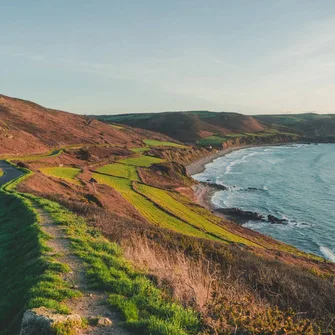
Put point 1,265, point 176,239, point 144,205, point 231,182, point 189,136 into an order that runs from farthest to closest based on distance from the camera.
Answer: point 189,136 < point 231,182 < point 144,205 < point 176,239 < point 1,265

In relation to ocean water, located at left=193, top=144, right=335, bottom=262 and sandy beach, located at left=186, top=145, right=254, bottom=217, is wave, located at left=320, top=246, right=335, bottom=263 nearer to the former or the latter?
ocean water, located at left=193, top=144, right=335, bottom=262

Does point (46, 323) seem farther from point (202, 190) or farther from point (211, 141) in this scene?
point (211, 141)

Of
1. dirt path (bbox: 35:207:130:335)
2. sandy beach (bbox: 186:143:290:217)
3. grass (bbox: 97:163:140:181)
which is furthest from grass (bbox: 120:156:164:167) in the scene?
dirt path (bbox: 35:207:130:335)

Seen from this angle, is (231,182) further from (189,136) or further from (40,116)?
(189,136)

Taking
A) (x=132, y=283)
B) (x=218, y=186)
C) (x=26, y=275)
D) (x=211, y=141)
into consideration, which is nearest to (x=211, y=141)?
(x=211, y=141)

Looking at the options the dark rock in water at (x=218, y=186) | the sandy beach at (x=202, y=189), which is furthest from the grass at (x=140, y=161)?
the dark rock in water at (x=218, y=186)

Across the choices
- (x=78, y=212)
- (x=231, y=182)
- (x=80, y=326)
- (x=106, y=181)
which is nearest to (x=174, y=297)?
(x=80, y=326)
